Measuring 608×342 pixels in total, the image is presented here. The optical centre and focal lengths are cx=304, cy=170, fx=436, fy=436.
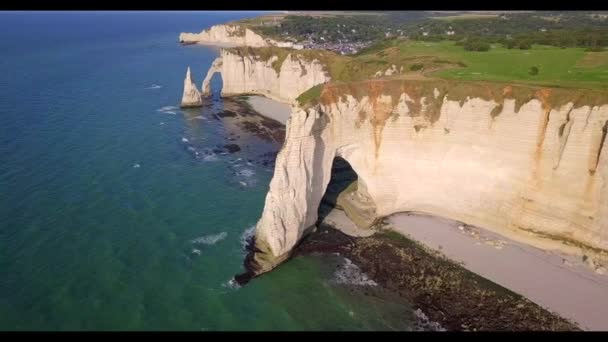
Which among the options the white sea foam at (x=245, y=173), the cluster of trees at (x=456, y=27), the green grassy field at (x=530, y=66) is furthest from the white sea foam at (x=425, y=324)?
the cluster of trees at (x=456, y=27)

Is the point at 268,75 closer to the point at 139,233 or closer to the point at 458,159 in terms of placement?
the point at 139,233

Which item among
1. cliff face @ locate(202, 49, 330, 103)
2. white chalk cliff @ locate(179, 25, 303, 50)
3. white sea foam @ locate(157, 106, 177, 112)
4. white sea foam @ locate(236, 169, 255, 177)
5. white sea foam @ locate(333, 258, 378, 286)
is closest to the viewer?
white sea foam @ locate(333, 258, 378, 286)

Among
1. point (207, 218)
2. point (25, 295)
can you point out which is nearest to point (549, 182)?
point (207, 218)

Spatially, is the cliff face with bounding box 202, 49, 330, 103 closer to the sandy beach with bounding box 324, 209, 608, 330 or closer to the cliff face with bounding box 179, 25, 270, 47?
the sandy beach with bounding box 324, 209, 608, 330

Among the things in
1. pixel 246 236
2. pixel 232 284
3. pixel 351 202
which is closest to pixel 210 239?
pixel 246 236

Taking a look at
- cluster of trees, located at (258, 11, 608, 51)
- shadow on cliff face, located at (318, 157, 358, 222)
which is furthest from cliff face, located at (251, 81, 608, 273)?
cluster of trees, located at (258, 11, 608, 51)
